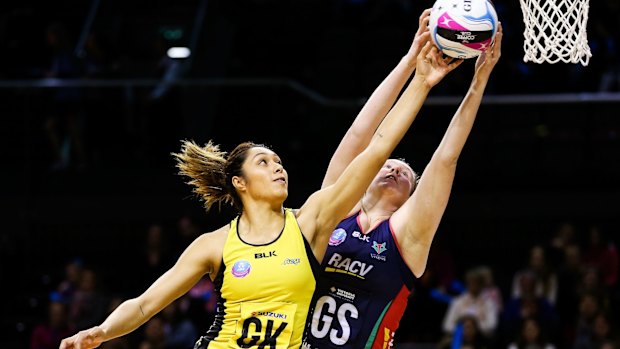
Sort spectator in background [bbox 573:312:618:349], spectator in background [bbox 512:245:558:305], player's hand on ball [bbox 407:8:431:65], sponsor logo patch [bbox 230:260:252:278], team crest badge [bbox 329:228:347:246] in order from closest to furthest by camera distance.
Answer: sponsor logo patch [bbox 230:260:252:278] < player's hand on ball [bbox 407:8:431:65] < team crest badge [bbox 329:228:347:246] < spectator in background [bbox 573:312:618:349] < spectator in background [bbox 512:245:558:305]

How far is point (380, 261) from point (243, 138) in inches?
242

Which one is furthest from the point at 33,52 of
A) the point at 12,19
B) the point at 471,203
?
the point at 471,203

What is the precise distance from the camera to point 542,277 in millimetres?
11750

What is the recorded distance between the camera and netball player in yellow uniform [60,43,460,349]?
18.5ft

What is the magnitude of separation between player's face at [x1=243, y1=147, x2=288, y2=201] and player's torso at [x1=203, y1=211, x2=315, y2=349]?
222mm

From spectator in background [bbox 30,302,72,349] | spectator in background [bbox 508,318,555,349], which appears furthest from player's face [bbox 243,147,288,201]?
spectator in background [bbox 30,302,72,349]

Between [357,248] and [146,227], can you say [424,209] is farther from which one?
[146,227]

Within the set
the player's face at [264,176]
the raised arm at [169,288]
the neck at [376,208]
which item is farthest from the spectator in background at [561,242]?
the raised arm at [169,288]

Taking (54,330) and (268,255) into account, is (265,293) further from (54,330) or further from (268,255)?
(54,330)

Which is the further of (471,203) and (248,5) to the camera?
(248,5)

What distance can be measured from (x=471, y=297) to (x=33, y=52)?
6531 millimetres

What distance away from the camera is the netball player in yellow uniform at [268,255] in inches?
223

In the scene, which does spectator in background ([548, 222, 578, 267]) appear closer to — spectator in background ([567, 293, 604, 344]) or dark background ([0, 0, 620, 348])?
dark background ([0, 0, 620, 348])

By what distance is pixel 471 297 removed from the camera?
457 inches
